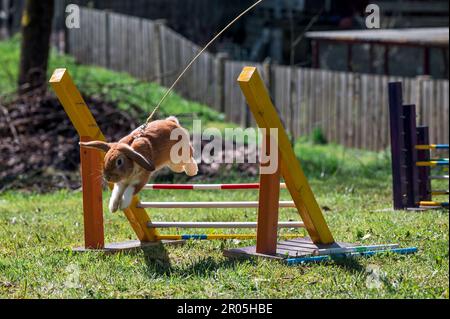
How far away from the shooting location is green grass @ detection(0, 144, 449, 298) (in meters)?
5.63

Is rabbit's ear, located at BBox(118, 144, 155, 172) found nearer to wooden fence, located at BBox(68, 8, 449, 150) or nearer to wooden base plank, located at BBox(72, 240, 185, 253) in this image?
wooden base plank, located at BBox(72, 240, 185, 253)

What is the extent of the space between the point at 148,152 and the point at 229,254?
41.5 inches

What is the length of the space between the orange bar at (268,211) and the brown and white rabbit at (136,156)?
56 centimetres

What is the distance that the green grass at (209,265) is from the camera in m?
5.63

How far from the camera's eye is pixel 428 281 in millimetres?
5793

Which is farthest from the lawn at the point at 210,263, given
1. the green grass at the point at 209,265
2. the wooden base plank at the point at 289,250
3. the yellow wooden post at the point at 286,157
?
the yellow wooden post at the point at 286,157

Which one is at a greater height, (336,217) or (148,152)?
(148,152)

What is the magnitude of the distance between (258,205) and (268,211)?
0.12 m

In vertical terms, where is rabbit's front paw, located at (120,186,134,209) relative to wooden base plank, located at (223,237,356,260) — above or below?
above
